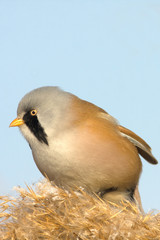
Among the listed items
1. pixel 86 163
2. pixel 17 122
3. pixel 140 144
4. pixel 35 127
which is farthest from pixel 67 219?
pixel 140 144

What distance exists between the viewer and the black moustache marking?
3967 millimetres

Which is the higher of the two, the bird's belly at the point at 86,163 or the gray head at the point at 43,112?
the gray head at the point at 43,112

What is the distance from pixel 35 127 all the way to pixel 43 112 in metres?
0.17

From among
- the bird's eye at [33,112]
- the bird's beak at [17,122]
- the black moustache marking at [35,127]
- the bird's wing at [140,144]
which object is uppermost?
the bird's eye at [33,112]

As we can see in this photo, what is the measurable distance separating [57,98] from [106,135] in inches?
22.5

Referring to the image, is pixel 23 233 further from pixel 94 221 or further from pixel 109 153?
pixel 109 153

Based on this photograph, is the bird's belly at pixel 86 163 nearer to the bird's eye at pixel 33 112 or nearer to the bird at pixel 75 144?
the bird at pixel 75 144

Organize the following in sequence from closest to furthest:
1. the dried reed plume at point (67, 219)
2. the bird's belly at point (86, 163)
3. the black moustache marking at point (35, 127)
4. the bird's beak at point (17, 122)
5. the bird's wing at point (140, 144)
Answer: the dried reed plume at point (67, 219), the bird's belly at point (86, 163), the black moustache marking at point (35, 127), the bird's beak at point (17, 122), the bird's wing at point (140, 144)

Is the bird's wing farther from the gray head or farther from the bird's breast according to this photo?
the gray head

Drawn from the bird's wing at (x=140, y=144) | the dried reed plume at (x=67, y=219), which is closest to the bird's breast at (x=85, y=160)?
the bird's wing at (x=140, y=144)

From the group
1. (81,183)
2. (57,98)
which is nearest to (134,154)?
(81,183)

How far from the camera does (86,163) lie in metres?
3.88

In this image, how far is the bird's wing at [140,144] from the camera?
14.3ft

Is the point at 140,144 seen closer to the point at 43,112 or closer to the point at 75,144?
the point at 75,144
